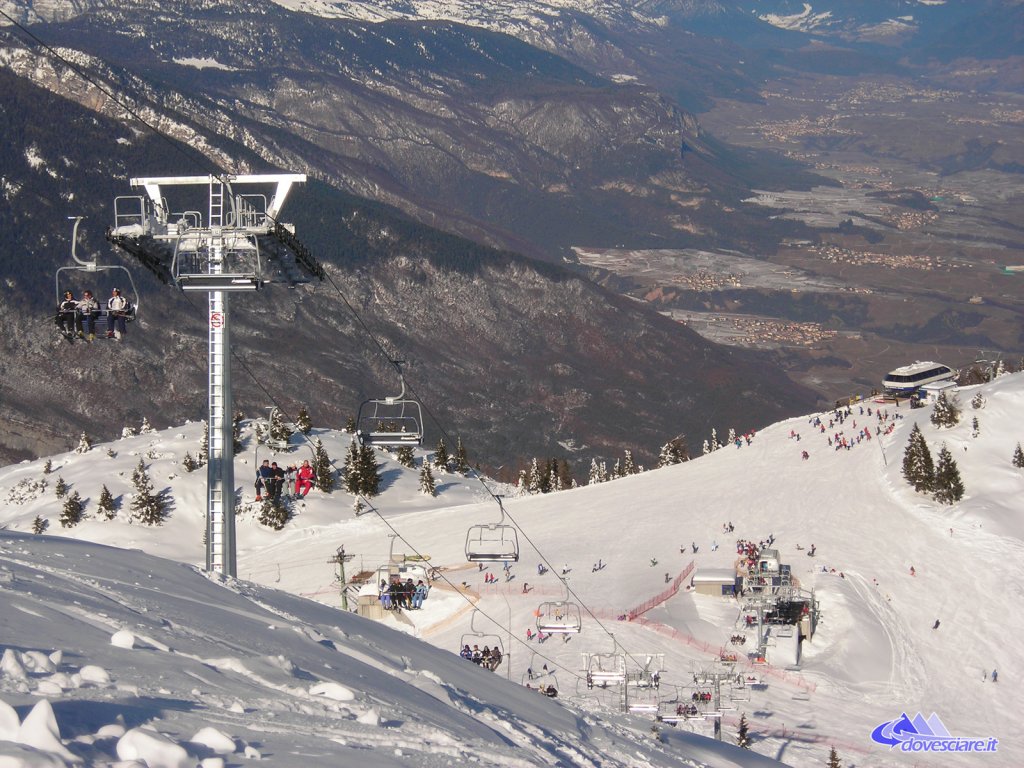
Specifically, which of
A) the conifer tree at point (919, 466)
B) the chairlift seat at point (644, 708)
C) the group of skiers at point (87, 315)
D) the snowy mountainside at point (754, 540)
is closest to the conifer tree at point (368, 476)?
the snowy mountainside at point (754, 540)

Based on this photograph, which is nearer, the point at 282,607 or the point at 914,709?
the point at 282,607

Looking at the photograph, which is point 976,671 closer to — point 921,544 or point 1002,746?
point 1002,746

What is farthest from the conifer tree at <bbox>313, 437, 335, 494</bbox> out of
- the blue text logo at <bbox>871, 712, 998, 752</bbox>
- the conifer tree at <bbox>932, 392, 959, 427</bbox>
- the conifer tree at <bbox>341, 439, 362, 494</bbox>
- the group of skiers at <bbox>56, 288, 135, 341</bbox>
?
the group of skiers at <bbox>56, 288, 135, 341</bbox>

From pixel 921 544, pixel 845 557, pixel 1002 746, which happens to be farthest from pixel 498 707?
pixel 921 544

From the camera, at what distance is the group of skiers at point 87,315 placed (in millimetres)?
25375

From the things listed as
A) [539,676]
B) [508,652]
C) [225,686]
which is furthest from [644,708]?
[225,686]

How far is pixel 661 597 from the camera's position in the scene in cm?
6338

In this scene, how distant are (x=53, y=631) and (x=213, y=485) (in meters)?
11.4

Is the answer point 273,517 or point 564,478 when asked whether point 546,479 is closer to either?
point 564,478

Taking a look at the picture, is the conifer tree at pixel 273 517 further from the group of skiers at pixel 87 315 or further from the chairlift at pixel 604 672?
the group of skiers at pixel 87 315

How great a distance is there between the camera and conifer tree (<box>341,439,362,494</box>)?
8744cm

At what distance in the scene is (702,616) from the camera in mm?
60750

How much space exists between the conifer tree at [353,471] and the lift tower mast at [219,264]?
202ft

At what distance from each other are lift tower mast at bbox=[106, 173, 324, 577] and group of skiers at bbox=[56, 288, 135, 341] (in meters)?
0.90
